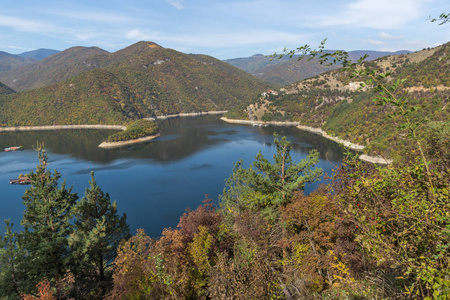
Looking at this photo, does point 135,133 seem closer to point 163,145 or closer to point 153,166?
point 163,145

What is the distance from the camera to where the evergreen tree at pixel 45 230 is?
22.3 meters

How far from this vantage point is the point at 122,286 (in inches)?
676

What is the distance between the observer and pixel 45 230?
24.1 metres

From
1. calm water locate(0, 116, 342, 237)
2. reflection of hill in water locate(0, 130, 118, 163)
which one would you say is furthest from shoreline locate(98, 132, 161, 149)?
calm water locate(0, 116, 342, 237)

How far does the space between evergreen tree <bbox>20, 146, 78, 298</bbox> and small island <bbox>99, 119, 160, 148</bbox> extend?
101 m

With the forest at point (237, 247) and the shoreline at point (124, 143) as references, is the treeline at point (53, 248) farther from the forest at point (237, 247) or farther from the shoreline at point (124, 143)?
the shoreline at point (124, 143)

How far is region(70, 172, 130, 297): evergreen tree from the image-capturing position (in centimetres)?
2433

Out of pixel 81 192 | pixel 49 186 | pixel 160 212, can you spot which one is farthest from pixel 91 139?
pixel 49 186

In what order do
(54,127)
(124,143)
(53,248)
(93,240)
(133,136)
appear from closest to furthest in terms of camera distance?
(53,248) → (93,240) → (124,143) → (133,136) → (54,127)

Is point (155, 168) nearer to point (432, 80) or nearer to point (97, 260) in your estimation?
point (97, 260)

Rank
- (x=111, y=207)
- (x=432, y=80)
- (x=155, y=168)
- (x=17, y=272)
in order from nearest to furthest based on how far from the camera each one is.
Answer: (x=17, y=272) < (x=111, y=207) < (x=155, y=168) < (x=432, y=80)

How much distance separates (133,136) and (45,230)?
111423 mm

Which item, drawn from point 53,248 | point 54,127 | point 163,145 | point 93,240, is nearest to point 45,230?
point 53,248

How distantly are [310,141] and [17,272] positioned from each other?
4545 inches
